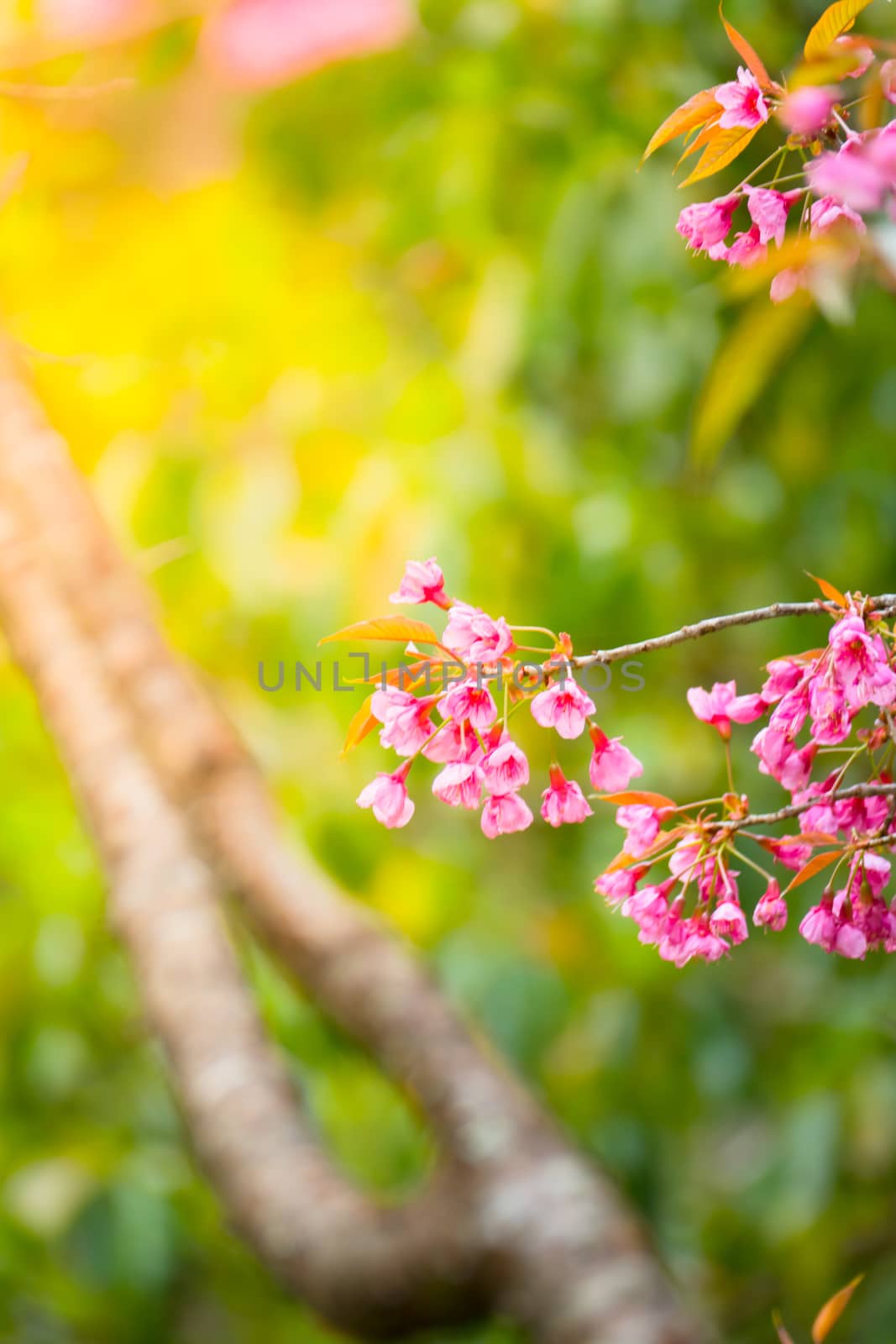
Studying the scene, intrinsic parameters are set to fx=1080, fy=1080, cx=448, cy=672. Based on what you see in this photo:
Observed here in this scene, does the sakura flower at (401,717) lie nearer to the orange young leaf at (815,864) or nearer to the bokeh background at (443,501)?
the orange young leaf at (815,864)

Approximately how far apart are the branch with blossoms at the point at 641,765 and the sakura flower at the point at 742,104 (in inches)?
5.2

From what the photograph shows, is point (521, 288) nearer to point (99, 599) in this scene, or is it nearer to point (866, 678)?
point (99, 599)

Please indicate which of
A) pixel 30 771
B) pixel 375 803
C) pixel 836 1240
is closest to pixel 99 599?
pixel 30 771

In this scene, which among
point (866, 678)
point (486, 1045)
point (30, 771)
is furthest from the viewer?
point (30, 771)

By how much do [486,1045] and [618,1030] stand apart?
355 millimetres

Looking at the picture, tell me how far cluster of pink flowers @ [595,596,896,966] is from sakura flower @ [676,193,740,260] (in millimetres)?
119

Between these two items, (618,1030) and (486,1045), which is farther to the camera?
(618,1030)

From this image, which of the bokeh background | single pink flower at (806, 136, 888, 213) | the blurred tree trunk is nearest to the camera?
single pink flower at (806, 136, 888, 213)

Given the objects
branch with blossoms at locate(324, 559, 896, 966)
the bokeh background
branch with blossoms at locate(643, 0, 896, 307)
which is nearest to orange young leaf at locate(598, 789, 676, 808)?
branch with blossoms at locate(324, 559, 896, 966)

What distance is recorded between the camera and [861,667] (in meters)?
0.27

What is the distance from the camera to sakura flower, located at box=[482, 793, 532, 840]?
0.30 metres

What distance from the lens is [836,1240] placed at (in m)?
0.88

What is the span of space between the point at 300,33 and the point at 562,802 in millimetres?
882

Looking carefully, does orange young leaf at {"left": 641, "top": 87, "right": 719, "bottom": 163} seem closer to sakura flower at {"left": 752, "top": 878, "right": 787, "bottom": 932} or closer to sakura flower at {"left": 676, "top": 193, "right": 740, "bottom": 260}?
sakura flower at {"left": 676, "top": 193, "right": 740, "bottom": 260}
